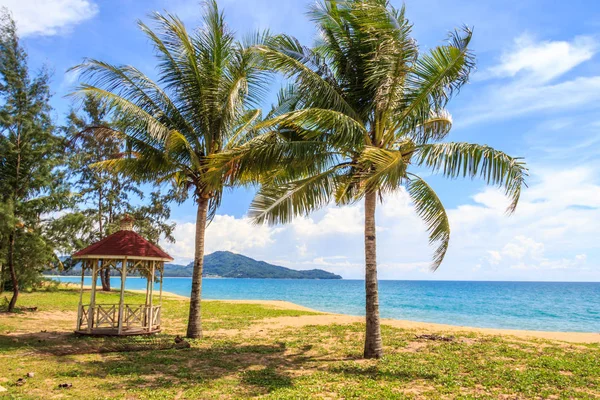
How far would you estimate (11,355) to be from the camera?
1009 cm

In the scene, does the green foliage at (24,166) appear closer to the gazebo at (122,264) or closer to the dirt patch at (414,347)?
the gazebo at (122,264)

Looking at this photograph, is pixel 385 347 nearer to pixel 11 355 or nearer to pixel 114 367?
pixel 114 367

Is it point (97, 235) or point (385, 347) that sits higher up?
point (97, 235)

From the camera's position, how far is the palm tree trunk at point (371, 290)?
1031 centimetres

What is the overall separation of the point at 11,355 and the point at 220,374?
17.4ft

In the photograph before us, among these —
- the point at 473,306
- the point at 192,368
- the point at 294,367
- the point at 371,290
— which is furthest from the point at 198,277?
the point at 473,306

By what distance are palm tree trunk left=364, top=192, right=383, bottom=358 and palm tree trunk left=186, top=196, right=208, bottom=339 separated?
5.27 m

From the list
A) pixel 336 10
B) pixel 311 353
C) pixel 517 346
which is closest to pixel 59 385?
pixel 311 353

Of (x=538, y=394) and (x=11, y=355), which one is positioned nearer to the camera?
(x=538, y=394)

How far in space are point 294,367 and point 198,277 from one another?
4.79m

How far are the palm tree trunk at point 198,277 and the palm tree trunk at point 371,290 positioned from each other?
5.27 m

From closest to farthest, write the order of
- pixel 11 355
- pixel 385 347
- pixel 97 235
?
pixel 11 355 < pixel 385 347 < pixel 97 235

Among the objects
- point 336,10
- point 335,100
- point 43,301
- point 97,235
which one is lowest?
point 43,301

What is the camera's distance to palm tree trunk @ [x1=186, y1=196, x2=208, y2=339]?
13.0m
